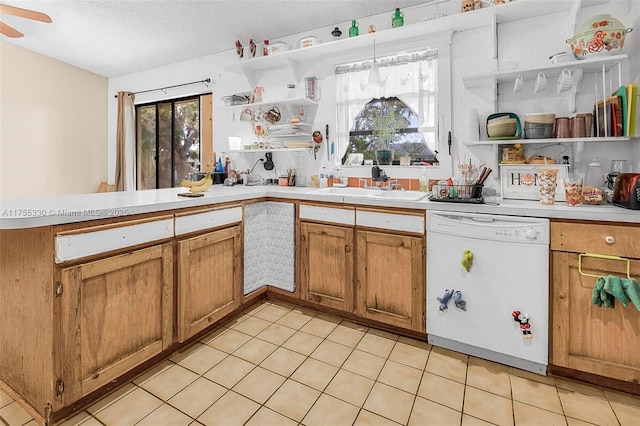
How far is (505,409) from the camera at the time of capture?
5.25ft

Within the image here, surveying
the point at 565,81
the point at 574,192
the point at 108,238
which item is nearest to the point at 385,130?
the point at 565,81

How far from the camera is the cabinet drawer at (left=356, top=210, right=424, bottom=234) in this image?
2.16 metres

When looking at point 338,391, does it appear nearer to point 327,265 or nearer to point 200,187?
point 327,265

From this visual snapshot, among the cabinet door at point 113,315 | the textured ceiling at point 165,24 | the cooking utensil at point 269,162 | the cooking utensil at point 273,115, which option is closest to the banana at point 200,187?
the cabinet door at point 113,315

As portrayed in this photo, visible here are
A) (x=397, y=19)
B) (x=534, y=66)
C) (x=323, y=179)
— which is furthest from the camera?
(x=323, y=179)

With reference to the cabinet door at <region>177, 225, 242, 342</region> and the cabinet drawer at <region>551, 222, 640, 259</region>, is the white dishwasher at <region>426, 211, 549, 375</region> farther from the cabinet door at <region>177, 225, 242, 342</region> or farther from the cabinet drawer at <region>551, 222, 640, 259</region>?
the cabinet door at <region>177, 225, 242, 342</region>

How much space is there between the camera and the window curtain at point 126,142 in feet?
15.0

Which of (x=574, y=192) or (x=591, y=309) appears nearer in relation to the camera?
(x=591, y=309)

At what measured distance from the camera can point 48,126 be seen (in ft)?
13.5

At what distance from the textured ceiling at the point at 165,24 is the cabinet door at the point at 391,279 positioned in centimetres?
200

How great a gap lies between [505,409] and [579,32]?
2180 millimetres

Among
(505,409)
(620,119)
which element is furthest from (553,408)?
(620,119)

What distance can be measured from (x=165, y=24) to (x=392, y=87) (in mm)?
2256

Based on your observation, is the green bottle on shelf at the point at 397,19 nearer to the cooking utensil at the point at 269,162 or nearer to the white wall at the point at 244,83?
the white wall at the point at 244,83
